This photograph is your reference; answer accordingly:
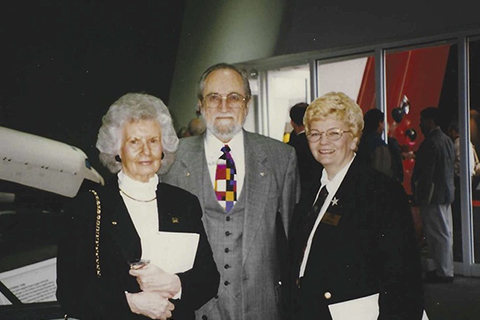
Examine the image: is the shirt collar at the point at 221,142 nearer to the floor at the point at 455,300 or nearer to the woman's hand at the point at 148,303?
the woman's hand at the point at 148,303

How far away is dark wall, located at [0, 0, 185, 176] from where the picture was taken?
3416 millimetres

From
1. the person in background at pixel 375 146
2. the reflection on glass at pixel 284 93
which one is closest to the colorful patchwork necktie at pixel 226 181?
the person in background at pixel 375 146

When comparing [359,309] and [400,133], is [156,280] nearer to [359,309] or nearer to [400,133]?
[359,309]

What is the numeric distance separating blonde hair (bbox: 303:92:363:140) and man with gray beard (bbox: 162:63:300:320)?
260 mm

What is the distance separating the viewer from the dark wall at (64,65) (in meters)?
3.42

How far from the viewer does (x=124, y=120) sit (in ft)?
4.55

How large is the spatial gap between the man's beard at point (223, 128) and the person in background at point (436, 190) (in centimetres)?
353

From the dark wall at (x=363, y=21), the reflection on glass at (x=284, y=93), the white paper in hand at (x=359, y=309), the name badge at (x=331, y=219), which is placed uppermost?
the dark wall at (x=363, y=21)

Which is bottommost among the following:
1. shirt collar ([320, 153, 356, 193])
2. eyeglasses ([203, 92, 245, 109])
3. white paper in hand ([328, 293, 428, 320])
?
white paper in hand ([328, 293, 428, 320])

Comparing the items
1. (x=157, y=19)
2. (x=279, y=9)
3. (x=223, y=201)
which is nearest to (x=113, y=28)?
(x=157, y=19)

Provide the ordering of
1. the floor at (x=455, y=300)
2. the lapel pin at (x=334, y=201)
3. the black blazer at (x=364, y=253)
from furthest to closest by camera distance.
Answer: the floor at (x=455, y=300) < the lapel pin at (x=334, y=201) < the black blazer at (x=364, y=253)

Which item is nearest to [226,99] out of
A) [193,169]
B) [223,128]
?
[223,128]

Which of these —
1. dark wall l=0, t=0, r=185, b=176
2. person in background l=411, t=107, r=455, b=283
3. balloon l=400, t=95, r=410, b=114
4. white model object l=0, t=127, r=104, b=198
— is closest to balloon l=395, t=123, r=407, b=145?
balloon l=400, t=95, r=410, b=114

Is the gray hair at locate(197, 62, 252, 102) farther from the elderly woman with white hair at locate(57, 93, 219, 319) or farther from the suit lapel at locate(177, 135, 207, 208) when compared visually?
the elderly woman with white hair at locate(57, 93, 219, 319)
